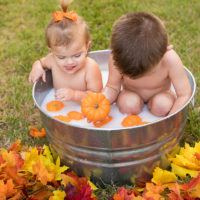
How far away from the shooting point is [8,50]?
2.77 meters

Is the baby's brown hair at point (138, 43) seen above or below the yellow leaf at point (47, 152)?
above

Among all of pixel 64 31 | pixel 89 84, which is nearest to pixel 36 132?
pixel 89 84

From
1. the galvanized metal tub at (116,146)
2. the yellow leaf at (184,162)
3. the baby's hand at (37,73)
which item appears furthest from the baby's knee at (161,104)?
the baby's hand at (37,73)

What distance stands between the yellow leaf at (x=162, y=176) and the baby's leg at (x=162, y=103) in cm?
31

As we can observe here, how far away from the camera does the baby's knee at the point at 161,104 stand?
5.42 ft

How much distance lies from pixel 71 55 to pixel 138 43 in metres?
0.51

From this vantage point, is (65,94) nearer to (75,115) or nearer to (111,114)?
(75,115)

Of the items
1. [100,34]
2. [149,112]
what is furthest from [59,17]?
[100,34]

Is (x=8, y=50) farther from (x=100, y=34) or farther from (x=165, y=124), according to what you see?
(x=165, y=124)

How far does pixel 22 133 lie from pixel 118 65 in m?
0.86

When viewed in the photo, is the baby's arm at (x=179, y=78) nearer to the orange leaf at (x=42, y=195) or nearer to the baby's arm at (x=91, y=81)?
the baby's arm at (x=91, y=81)

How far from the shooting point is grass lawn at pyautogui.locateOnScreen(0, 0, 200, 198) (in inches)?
79.3

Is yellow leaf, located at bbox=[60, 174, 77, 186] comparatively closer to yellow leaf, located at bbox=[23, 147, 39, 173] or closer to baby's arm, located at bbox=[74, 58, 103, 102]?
yellow leaf, located at bbox=[23, 147, 39, 173]

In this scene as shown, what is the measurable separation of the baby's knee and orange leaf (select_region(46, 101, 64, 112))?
0.57 metres
